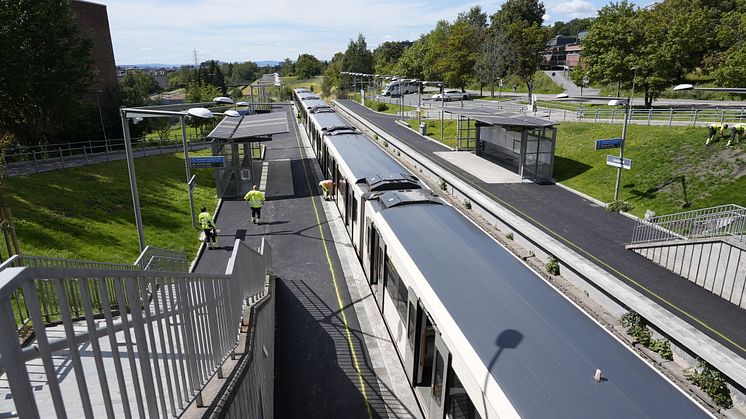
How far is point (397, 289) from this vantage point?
988cm

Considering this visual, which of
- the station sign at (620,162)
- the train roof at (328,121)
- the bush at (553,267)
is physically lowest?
the bush at (553,267)

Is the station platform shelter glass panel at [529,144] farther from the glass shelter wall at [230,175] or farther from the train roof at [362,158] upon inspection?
the glass shelter wall at [230,175]

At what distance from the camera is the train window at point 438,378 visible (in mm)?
7250

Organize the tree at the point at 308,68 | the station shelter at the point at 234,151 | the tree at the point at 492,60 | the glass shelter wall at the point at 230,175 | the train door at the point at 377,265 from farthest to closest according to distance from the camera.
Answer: the tree at the point at 308,68 < the tree at the point at 492,60 < the glass shelter wall at the point at 230,175 < the station shelter at the point at 234,151 < the train door at the point at 377,265

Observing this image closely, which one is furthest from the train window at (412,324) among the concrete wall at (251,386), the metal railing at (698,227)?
the metal railing at (698,227)

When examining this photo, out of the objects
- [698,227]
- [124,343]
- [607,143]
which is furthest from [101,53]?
[698,227]

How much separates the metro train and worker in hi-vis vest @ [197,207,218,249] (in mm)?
7693

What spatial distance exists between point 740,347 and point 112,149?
119 ft

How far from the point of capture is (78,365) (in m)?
2.38

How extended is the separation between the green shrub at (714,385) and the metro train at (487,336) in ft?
14.8

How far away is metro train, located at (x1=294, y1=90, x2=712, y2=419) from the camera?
5.07 metres

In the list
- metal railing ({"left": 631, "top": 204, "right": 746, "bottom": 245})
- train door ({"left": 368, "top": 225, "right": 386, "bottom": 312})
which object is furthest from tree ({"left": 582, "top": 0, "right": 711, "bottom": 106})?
train door ({"left": 368, "top": 225, "right": 386, "bottom": 312})

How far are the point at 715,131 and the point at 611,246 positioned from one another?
11.1 meters

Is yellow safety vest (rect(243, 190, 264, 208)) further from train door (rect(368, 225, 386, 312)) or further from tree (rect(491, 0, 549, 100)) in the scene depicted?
tree (rect(491, 0, 549, 100))
